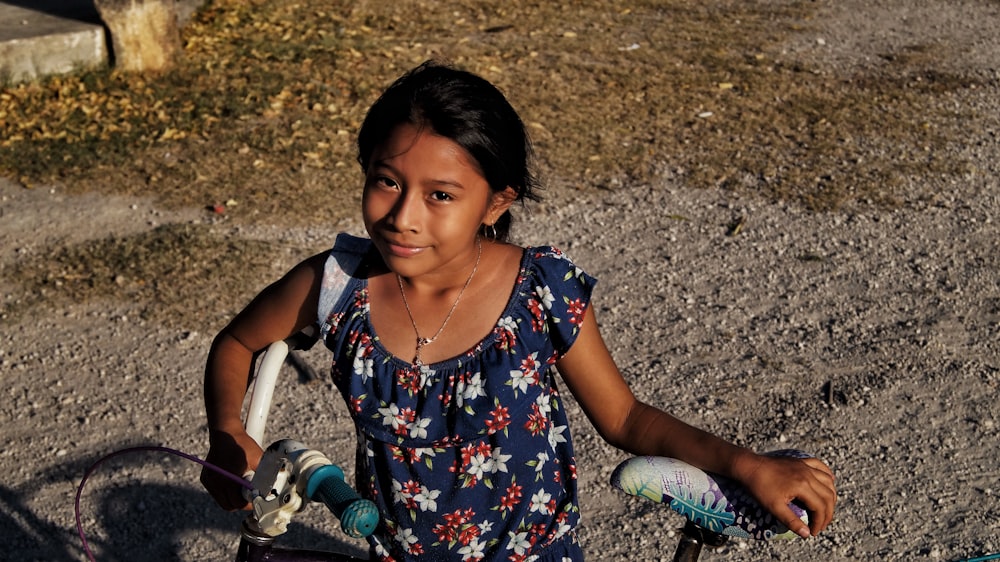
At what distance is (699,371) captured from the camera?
13.3ft

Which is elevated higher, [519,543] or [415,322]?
[415,322]

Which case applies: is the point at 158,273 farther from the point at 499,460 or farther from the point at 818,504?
the point at 818,504

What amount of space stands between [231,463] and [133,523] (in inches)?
71.4

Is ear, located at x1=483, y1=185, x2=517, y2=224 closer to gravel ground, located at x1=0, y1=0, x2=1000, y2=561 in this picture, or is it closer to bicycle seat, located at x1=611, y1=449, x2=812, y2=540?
bicycle seat, located at x1=611, y1=449, x2=812, y2=540

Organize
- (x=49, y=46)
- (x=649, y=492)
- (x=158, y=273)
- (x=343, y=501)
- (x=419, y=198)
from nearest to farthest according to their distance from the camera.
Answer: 1. (x=343, y=501)
2. (x=649, y=492)
3. (x=419, y=198)
4. (x=158, y=273)
5. (x=49, y=46)

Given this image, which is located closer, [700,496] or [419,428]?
[700,496]

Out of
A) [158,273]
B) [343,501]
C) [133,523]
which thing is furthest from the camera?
[158,273]

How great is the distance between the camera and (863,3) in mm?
8367

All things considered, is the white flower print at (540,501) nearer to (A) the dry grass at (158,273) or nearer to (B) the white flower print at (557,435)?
(B) the white flower print at (557,435)

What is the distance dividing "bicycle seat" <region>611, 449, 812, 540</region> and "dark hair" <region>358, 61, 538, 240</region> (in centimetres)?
54

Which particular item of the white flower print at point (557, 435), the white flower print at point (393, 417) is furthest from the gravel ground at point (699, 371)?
the white flower print at point (393, 417)

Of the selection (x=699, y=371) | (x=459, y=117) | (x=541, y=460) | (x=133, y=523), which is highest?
(x=459, y=117)

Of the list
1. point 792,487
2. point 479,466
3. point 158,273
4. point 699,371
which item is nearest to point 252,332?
point 479,466

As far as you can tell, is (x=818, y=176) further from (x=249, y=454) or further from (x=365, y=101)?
(x=249, y=454)
